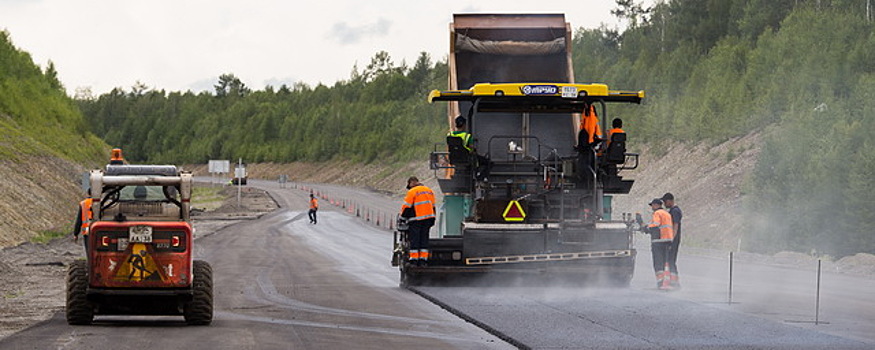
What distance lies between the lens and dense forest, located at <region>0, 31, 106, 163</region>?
6028 cm

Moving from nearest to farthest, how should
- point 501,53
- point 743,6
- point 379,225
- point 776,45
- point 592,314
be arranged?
point 592,314 → point 501,53 → point 379,225 → point 776,45 → point 743,6

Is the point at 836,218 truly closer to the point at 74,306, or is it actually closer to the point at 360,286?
the point at 360,286

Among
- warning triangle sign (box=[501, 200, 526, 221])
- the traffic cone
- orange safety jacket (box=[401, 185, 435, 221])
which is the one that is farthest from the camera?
the traffic cone

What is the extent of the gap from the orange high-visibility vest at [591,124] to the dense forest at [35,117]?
4055 centimetres

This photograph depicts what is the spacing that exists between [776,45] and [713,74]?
21.6 feet

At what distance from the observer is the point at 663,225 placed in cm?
2042

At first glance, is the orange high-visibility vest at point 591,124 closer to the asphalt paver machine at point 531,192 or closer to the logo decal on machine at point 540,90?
the asphalt paver machine at point 531,192

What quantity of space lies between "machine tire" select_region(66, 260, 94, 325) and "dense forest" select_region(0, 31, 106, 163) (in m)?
42.9

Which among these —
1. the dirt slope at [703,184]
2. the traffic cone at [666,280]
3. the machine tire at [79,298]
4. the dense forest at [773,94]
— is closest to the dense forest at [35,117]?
the dense forest at [773,94]

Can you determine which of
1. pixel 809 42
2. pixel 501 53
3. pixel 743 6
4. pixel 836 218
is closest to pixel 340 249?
pixel 501 53

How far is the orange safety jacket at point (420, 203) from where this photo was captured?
778 inches

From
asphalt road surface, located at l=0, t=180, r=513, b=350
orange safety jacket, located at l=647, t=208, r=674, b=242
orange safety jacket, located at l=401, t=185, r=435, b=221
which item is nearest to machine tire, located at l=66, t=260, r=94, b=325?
asphalt road surface, located at l=0, t=180, r=513, b=350

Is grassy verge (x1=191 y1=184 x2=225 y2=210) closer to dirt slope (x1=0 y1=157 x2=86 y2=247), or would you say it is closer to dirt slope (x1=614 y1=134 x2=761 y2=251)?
dirt slope (x1=0 y1=157 x2=86 y2=247)

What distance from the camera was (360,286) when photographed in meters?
21.4
